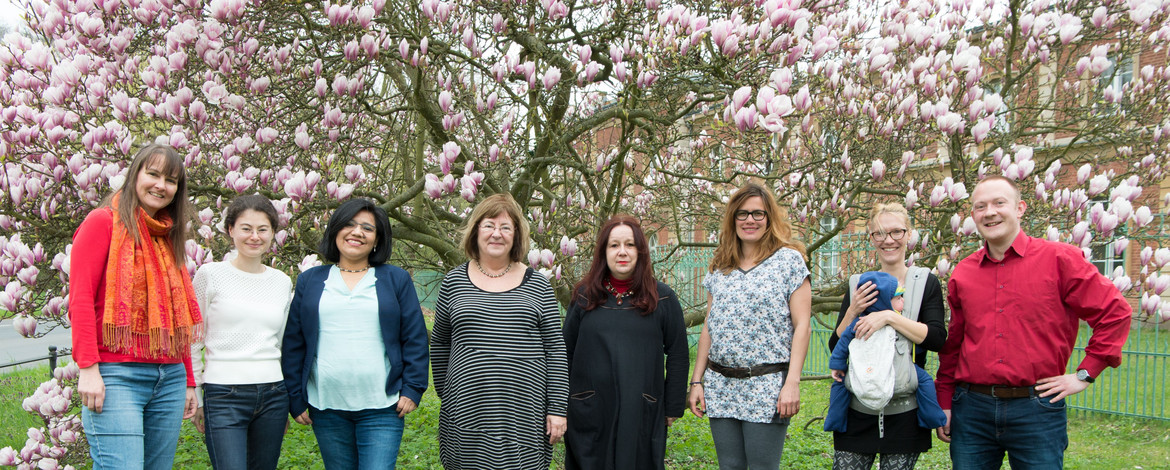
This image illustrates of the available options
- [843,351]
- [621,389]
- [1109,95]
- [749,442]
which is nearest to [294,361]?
[621,389]

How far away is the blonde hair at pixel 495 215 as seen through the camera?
2.89m

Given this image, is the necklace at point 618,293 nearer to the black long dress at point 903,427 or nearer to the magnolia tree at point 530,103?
the magnolia tree at point 530,103

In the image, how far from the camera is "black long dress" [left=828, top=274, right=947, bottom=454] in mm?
2645

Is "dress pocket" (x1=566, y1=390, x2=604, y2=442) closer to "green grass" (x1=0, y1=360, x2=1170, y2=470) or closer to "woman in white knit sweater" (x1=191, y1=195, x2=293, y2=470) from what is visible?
"woman in white knit sweater" (x1=191, y1=195, x2=293, y2=470)

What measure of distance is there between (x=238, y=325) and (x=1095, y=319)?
3.14 meters

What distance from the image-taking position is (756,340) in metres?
2.77

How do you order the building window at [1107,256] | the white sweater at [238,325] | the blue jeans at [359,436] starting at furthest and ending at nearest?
the building window at [1107,256] < the blue jeans at [359,436] < the white sweater at [238,325]

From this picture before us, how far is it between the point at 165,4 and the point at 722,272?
2556 millimetres

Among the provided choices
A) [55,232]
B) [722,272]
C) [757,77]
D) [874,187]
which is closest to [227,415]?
[55,232]

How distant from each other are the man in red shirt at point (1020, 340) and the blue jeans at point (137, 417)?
2.88 metres

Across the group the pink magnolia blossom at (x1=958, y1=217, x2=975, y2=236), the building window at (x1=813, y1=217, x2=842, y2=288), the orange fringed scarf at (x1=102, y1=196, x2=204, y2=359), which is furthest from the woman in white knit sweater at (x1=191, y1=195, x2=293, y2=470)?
the building window at (x1=813, y1=217, x2=842, y2=288)

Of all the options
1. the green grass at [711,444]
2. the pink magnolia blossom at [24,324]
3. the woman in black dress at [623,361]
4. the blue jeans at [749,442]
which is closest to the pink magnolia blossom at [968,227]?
the blue jeans at [749,442]

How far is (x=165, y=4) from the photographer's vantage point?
2.88 m

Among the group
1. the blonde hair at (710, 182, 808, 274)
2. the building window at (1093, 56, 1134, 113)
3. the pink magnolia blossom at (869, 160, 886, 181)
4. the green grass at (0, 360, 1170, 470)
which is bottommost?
the green grass at (0, 360, 1170, 470)
